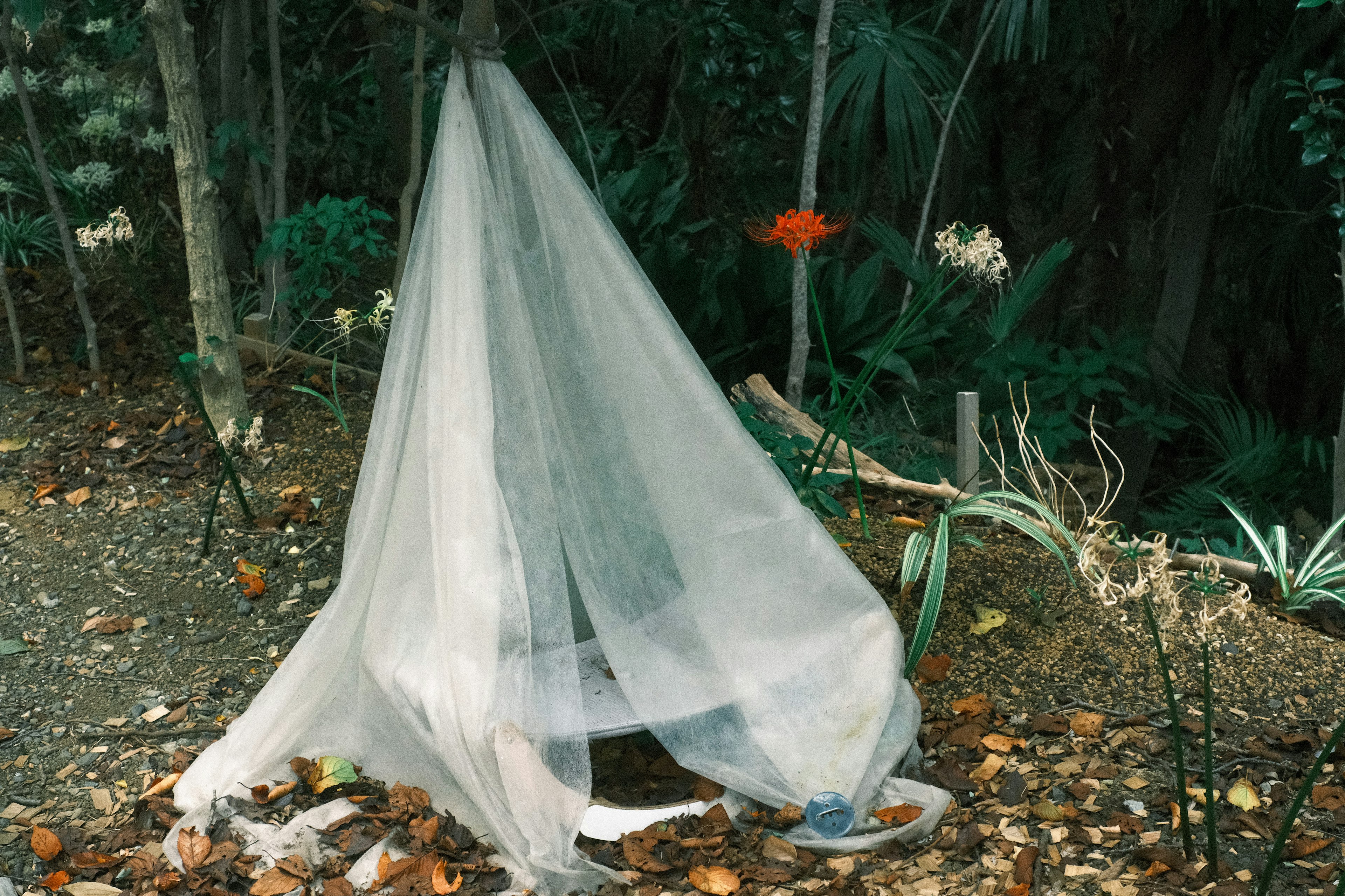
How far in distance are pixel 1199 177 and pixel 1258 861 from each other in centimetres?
396

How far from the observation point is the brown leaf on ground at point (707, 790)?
189 centimetres

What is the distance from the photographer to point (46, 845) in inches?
71.4

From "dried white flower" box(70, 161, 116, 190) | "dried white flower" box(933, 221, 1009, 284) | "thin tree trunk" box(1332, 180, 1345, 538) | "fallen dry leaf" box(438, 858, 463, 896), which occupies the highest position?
"dried white flower" box(70, 161, 116, 190)

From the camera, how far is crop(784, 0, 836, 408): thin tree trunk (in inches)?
112

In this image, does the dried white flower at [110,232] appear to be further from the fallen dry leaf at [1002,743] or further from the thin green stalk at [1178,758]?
the thin green stalk at [1178,758]

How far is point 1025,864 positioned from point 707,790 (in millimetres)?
537

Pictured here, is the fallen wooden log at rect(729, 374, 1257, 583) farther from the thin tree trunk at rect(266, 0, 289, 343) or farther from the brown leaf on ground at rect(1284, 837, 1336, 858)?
the thin tree trunk at rect(266, 0, 289, 343)

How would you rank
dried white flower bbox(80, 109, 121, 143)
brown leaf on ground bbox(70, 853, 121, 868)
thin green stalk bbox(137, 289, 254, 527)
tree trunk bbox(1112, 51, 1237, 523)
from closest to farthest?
brown leaf on ground bbox(70, 853, 121, 868), thin green stalk bbox(137, 289, 254, 527), dried white flower bbox(80, 109, 121, 143), tree trunk bbox(1112, 51, 1237, 523)

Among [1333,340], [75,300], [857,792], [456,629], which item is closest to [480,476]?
[456,629]

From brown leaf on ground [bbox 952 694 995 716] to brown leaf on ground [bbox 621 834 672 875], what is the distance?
703 mm

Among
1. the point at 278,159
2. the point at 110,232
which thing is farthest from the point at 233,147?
the point at 110,232

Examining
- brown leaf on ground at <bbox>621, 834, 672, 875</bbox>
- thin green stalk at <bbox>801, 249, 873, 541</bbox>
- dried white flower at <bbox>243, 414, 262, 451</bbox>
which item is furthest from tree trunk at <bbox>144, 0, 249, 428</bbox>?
brown leaf on ground at <bbox>621, 834, 672, 875</bbox>

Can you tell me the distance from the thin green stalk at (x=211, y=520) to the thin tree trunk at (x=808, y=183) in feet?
4.98

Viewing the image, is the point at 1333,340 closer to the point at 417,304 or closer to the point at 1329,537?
the point at 1329,537
